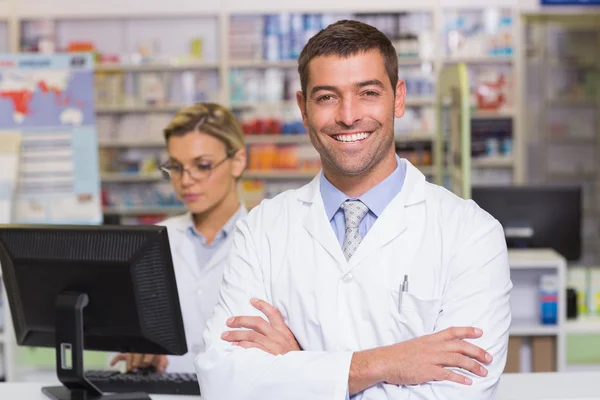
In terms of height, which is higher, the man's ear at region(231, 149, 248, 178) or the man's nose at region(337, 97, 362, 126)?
the man's nose at region(337, 97, 362, 126)

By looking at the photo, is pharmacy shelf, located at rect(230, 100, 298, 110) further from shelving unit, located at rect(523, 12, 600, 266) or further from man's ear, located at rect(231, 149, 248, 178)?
man's ear, located at rect(231, 149, 248, 178)

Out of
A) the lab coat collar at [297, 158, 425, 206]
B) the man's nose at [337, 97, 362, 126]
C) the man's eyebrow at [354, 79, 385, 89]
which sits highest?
the man's eyebrow at [354, 79, 385, 89]

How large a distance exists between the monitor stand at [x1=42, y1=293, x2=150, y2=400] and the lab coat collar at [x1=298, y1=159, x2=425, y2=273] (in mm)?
644

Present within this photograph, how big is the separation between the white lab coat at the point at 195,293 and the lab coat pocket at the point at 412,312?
1.01 meters

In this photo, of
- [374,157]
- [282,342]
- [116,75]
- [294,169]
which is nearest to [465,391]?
[282,342]

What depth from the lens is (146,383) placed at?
2.51m

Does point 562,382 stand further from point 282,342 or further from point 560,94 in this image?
point 560,94

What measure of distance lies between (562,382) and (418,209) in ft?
2.16

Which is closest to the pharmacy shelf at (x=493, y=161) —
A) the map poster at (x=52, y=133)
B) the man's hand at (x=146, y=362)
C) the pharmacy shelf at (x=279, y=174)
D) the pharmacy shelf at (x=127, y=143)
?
the pharmacy shelf at (x=279, y=174)

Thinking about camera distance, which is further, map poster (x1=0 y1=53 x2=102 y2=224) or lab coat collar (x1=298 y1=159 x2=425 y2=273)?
map poster (x1=0 y1=53 x2=102 y2=224)

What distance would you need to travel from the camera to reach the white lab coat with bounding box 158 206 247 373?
294 centimetres

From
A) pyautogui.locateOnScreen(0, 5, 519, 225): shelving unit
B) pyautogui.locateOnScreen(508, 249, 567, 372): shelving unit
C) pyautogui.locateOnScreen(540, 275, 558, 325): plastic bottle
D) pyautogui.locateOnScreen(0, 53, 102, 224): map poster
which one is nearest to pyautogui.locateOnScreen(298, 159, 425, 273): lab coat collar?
pyautogui.locateOnScreen(508, 249, 567, 372): shelving unit

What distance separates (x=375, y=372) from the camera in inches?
76.3

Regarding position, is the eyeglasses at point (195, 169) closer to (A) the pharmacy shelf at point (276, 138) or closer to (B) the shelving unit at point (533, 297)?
(B) the shelving unit at point (533, 297)
